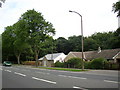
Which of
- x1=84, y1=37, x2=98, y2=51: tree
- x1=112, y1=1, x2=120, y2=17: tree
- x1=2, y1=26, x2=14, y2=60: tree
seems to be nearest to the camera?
x1=112, y1=1, x2=120, y2=17: tree

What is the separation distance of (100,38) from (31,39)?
49.6 meters

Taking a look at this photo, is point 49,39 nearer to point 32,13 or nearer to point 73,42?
point 32,13

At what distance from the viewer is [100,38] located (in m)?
95.2

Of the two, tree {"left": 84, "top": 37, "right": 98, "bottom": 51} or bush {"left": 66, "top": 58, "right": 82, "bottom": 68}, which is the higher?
tree {"left": 84, "top": 37, "right": 98, "bottom": 51}

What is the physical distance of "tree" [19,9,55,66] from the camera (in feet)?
175

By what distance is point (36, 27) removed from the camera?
177 ft

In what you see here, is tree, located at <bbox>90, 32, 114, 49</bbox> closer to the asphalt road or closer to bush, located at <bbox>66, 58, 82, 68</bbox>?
bush, located at <bbox>66, 58, 82, 68</bbox>

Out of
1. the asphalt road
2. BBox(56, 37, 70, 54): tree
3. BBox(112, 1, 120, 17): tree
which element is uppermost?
BBox(112, 1, 120, 17): tree

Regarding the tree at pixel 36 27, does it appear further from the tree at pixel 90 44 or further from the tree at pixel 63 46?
the tree at pixel 63 46

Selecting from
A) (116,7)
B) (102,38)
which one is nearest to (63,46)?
(102,38)

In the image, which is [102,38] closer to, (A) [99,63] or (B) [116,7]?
(A) [99,63]

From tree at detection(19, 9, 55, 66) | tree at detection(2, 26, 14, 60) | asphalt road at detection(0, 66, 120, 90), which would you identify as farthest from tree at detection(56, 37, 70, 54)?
asphalt road at detection(0, 66, 120, 90)

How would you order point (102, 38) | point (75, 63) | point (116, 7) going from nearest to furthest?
point (116, 7) → point (75, 63) → point (102, 38)

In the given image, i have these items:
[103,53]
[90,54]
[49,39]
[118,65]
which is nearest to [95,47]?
[90,54]
